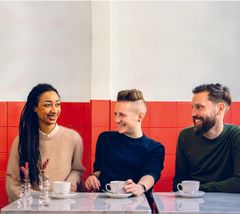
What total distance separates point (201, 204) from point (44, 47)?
219 centimetres

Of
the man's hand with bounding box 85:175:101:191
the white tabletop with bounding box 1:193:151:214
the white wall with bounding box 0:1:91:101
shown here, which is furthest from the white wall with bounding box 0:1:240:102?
the white tabletop with bounding box 1:193:151:214

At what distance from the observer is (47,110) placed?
10.8 ft

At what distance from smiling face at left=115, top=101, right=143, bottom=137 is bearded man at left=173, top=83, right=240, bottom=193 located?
397 mm

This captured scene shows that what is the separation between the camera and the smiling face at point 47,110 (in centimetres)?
329

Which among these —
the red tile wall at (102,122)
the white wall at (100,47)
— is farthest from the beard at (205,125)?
the white wall at (100,47)

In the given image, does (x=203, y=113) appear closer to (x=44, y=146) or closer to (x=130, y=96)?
(x=130, y=96)

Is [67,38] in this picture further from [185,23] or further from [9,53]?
[185,23]

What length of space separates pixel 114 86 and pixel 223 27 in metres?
1.03

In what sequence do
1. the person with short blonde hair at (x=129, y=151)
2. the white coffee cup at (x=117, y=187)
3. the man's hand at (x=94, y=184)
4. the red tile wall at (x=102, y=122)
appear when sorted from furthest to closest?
the red tile wall at (x=102, y=122), the person with short blonde hair at (x=129, y=151), the man's hand at (x=94, y=184), the white coffee cup at (x=117, y=187)

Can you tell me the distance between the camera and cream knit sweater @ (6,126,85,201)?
3207mm

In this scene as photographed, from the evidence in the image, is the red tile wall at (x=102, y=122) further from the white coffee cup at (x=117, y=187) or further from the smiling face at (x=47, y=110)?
the white coffee cup at (x=117, y=187)

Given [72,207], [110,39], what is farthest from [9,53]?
[72,207]

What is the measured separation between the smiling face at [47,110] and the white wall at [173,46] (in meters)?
0.66

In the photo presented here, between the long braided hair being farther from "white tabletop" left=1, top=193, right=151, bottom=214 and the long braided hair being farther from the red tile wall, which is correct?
"white tabletop" left=1, top=193, right=151, bottom=214
